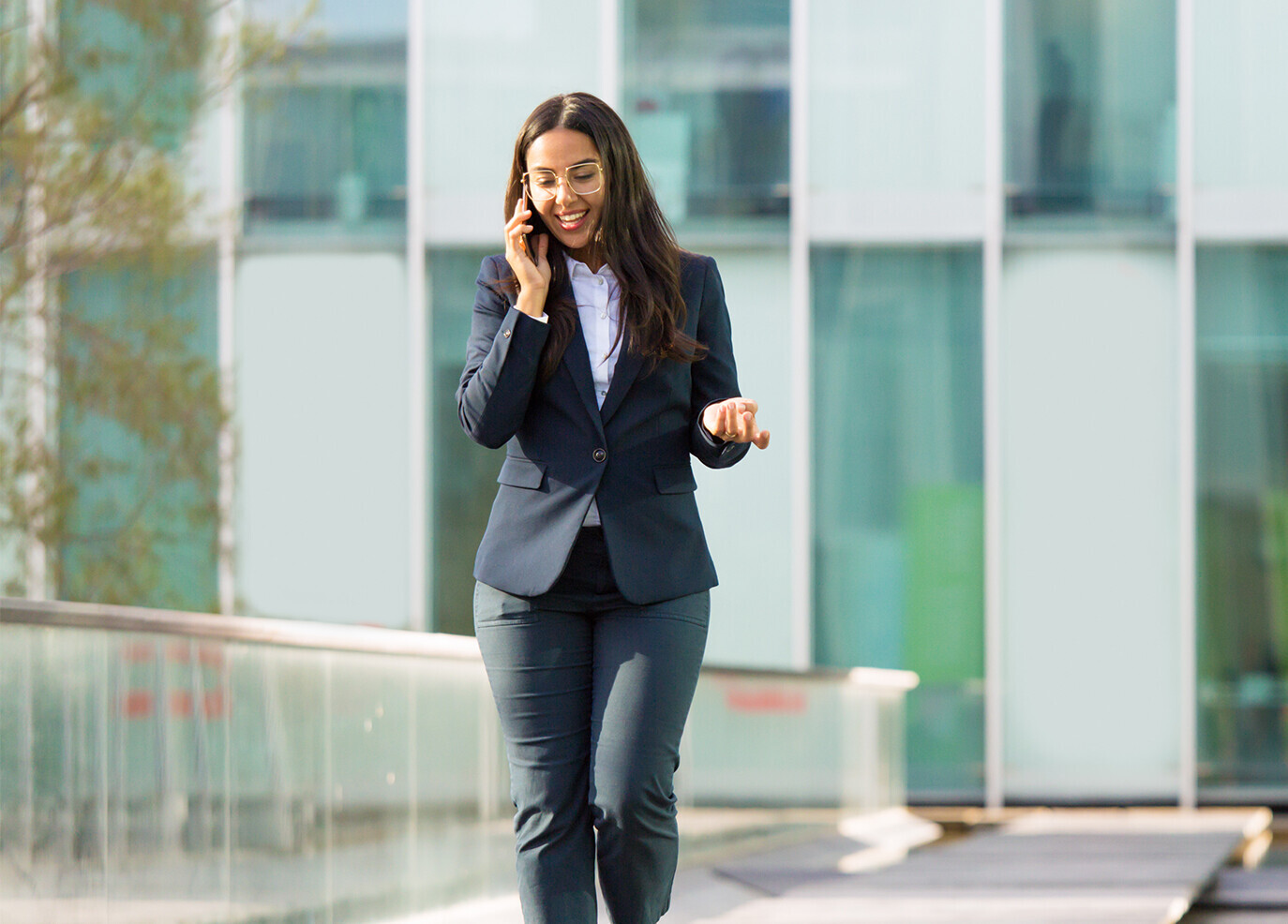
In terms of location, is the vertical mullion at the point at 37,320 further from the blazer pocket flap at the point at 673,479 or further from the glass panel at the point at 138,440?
the blazer pocket flap at the point at 673,479

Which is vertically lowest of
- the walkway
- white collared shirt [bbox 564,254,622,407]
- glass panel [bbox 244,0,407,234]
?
the walkway

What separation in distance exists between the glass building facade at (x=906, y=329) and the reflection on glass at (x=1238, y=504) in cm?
2

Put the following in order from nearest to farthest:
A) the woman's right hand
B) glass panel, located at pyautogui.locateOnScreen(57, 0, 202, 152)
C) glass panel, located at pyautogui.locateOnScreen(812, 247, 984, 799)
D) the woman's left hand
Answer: the woman's left hand, the woman's right hand, glass panel, located at pyautogui.locateOnScreen(57, 0, 202, 152), glass panel, located at pyautogui.locateOnScreen(812, 247, 984, 799)

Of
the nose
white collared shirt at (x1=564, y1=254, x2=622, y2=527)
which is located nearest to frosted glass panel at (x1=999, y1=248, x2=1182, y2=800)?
white collared shirt at (x1=564, y1=254, x2=622, y2=527)

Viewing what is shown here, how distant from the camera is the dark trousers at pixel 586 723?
2.50 metres

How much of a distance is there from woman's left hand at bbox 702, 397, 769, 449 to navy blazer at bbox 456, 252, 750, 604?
97mm

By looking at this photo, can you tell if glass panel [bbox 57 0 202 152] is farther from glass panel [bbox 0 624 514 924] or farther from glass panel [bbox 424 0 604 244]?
glass panel [bbox 0 624 514 924]

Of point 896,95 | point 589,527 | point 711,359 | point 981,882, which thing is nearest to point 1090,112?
point 896,95

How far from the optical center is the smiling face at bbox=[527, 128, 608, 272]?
2.53m

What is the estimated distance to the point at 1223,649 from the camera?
9656 mm

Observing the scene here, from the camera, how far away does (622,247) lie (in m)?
2.61

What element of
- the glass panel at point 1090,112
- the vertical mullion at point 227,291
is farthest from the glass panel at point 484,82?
the glass panel at point 1090,112

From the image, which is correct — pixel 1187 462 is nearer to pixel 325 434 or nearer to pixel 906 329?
pixel 906 329

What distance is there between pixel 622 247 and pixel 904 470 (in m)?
7.41
